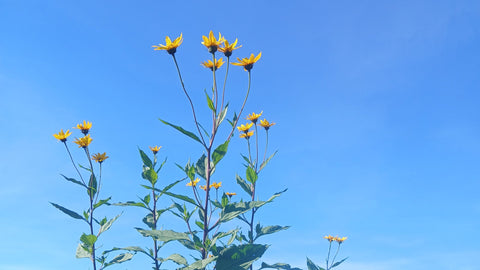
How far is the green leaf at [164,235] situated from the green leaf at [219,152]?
0.66 meters

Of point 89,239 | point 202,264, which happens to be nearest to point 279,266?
point 202,264

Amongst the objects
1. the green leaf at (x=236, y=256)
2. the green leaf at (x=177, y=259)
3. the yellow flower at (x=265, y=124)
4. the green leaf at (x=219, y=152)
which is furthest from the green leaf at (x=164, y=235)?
the yellow flower at (x=265, y=124)

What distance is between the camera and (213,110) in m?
3.36

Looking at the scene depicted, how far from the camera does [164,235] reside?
3219mm

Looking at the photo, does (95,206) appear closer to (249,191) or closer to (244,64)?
(249,191)

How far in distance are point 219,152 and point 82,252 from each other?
2.43 metres

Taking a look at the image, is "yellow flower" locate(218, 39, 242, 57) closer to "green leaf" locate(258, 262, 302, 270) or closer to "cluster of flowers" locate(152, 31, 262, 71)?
"cluster of flowers" locate(152, 31, 262, 71)

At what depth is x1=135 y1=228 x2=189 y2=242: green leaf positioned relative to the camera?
3.15 m

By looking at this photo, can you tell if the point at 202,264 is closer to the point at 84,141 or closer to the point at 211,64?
the point at 211,64

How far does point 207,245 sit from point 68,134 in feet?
9.08

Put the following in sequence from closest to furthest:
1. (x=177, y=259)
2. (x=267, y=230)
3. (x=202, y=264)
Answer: (x=202, y=264) < (x=177, y=259) < (x=267, y=230)

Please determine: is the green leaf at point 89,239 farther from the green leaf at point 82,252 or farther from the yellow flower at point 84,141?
the yellow flower at point 84,141

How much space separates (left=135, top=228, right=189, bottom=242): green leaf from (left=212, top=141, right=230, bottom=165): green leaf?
2.16 feet

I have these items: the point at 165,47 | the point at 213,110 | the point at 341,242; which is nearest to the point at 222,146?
the point at 213,110
